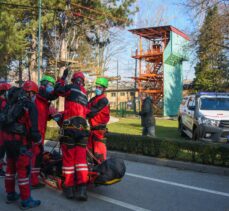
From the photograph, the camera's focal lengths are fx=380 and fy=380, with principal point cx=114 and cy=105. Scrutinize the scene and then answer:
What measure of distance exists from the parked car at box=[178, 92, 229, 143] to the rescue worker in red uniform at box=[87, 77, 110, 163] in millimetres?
6067

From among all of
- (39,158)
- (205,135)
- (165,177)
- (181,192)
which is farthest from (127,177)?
(205,135)

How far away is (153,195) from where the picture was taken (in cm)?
650

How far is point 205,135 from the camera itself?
12422 millimetres

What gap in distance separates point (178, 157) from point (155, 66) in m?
27.8

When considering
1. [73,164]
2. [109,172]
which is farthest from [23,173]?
[109,172]

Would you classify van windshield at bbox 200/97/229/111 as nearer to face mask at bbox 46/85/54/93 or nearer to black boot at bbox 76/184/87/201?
face mask at bbox 46/85/54/93

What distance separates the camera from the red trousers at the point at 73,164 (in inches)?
239

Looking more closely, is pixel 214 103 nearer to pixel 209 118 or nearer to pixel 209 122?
pixel 209 118

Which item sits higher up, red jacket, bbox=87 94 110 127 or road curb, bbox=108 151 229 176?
red jacket, bbox=87 94 110 127

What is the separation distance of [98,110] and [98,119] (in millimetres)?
176

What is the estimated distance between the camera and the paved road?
19.1 feet

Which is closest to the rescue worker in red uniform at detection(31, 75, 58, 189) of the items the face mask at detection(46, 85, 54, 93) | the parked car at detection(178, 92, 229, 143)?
the face mask at detection(46, 85, 54, 93)

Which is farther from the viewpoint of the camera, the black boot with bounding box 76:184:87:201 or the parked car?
the parked car

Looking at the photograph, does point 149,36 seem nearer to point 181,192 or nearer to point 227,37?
point 227,37
